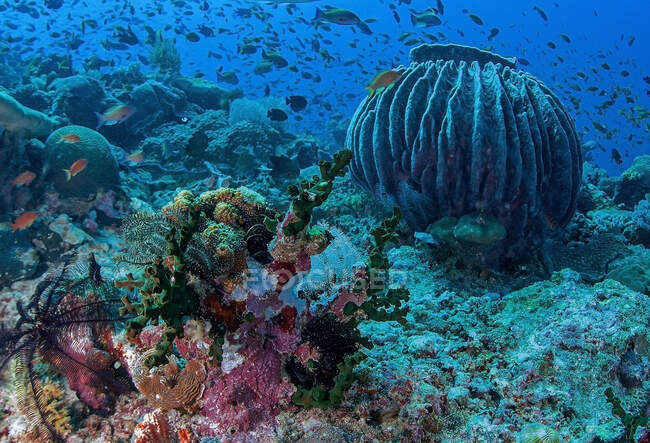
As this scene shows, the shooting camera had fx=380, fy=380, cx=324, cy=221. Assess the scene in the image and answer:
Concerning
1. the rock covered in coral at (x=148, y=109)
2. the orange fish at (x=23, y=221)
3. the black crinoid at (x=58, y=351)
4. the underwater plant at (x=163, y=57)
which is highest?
the black crinoid at (x=58, y=351)

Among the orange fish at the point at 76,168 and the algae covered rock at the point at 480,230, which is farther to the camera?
the orange fish at the point at 76,168

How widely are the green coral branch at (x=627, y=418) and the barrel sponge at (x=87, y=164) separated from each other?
6.36m

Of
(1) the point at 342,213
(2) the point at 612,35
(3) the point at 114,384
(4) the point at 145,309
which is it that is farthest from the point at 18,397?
(2) the point at 612,35

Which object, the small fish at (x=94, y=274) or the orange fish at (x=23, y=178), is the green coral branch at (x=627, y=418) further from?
the orange fish at (x=23, y=178)

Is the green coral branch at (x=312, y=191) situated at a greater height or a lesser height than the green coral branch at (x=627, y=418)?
greater

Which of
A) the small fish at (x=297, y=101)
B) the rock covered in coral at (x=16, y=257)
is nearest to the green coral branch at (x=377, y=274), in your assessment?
the rock covered in coral at (x=16, y=257)

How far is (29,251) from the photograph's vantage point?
4.51m

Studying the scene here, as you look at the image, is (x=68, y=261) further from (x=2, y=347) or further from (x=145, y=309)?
(x=145, y=309)

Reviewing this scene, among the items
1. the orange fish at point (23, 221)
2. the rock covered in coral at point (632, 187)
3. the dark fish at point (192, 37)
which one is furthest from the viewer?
the dark fish at point (192, 37)

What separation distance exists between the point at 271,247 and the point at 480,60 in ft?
14.9

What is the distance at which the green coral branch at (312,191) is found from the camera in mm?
1548

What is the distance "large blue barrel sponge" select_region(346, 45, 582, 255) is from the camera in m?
3.87

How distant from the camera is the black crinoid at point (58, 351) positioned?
6.66 ft

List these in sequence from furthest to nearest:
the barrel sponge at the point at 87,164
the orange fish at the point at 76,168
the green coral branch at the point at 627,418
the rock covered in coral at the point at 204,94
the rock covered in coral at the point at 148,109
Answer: the rock covered in coral at the point at 204,94
the rock covered in coral at the point at 148,109
the barrel sponge at the point at 87,164
the orange fish at the point at 76,168
the green coral branch at the point at 627,418
